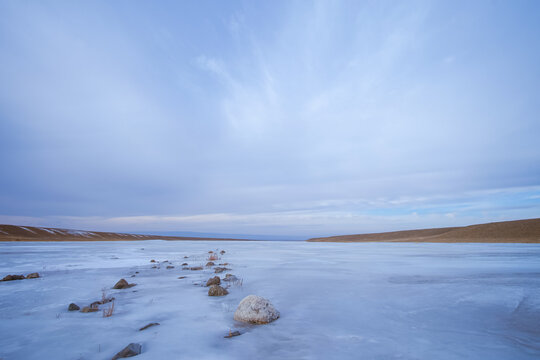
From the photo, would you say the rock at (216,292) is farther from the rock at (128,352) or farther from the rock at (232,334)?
the rock at (128,352)

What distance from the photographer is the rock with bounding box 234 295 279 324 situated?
404cm

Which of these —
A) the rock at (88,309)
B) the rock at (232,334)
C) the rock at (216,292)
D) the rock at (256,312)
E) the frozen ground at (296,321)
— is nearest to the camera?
the frozen ground at (296,321)

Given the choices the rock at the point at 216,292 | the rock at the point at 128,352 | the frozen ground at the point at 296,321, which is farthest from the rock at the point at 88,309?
the rock at the point at 128,352

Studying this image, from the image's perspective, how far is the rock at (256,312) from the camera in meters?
4.04

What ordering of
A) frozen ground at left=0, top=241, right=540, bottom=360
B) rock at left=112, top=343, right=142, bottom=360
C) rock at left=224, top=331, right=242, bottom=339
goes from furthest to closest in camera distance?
rock at left=224, top=331, right=242, bottom=339 < frozen ground at left=0, top=241, right=540, bottom=360 < rock at left=112, top=343, right=142, bottom=360

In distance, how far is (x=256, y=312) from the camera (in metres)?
4.09

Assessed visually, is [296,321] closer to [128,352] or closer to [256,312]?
[256,312]

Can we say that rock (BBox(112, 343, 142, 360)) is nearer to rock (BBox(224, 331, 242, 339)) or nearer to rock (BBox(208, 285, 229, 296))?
rock (BBox(224, 331, 242, 339))

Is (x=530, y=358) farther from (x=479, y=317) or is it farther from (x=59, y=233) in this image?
(x=59, y=233)

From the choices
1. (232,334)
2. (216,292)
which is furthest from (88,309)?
(232,334)

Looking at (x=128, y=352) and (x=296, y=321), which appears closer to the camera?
(x=128, y=352)

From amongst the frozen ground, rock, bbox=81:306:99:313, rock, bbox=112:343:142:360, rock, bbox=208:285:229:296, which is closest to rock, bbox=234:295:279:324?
the frozen ground

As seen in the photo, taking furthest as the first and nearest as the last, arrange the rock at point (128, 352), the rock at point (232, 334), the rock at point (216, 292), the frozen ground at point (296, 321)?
the rock at point (216, 292), the rock at point (232, 334), the frozen ground at point (296, 321), the rock at point (128, 352)

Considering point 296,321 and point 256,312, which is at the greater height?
point 256,312
